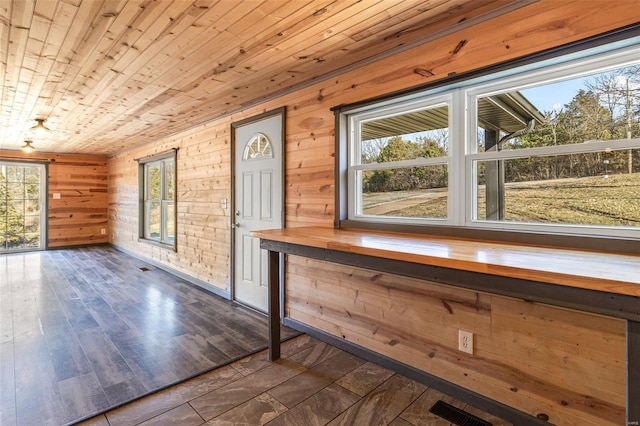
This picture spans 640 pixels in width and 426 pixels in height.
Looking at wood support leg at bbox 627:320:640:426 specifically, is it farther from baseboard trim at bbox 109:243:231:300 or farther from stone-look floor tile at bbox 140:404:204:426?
baseboard trim at bbox 109:243:231:300

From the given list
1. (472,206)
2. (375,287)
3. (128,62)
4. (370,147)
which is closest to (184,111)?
(128,62)

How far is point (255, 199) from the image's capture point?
3.60m

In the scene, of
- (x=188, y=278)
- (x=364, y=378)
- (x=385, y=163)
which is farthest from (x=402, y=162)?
(x=188, y=278)

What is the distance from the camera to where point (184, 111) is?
3881mm

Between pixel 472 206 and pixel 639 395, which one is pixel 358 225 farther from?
pixel 639 395

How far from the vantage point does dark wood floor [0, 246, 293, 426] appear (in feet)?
6.74

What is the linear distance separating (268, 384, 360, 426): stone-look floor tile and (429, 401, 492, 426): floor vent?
0.46 metres

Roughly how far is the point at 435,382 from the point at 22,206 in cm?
858

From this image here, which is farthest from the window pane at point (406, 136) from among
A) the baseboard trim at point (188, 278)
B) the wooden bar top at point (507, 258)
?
the baseboard trim at point (188, 278)

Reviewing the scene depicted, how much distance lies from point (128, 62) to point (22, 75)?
1.01 m

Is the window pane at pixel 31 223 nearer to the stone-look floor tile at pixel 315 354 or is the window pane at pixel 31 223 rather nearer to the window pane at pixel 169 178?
the window pane at pixel 169 178

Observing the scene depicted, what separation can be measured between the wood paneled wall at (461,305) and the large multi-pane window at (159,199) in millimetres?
2316

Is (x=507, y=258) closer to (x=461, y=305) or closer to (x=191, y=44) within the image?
(x=461, y=305)

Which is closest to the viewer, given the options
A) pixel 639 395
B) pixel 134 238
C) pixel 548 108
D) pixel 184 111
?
pixel 639 395
